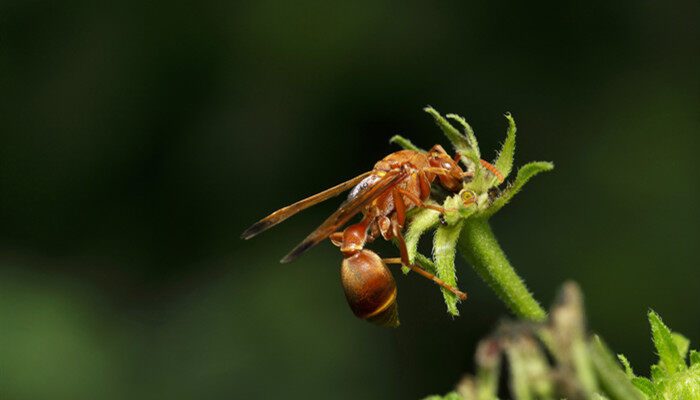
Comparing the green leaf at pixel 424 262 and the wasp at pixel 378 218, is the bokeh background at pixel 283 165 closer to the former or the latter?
the wasp at pixel 378 218

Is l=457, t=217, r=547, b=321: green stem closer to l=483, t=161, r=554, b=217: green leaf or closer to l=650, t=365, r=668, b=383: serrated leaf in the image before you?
l=483, t=161, r=554, b=217: green leaf

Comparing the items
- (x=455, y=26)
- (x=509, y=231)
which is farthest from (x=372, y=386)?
(x=455, y=26)

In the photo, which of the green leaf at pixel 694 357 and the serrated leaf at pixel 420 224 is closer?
the green leaf at pixel 694 357

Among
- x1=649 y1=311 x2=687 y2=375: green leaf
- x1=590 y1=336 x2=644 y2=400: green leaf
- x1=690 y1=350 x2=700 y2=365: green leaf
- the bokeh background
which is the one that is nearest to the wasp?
x1=649 y1=311 x2=687 y2=375: green leaf

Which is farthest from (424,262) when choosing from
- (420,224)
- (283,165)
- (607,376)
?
(283,165)

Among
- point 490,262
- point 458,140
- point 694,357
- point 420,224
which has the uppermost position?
point 458,140

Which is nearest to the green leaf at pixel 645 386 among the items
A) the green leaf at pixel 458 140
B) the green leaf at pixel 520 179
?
the green leaf at pixel 520 179

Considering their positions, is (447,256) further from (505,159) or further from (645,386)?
(645,386)

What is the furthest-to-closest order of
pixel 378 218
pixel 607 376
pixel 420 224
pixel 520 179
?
pixel 378 218, pixel 420 224, pixel 520 179, pixel 607 376
